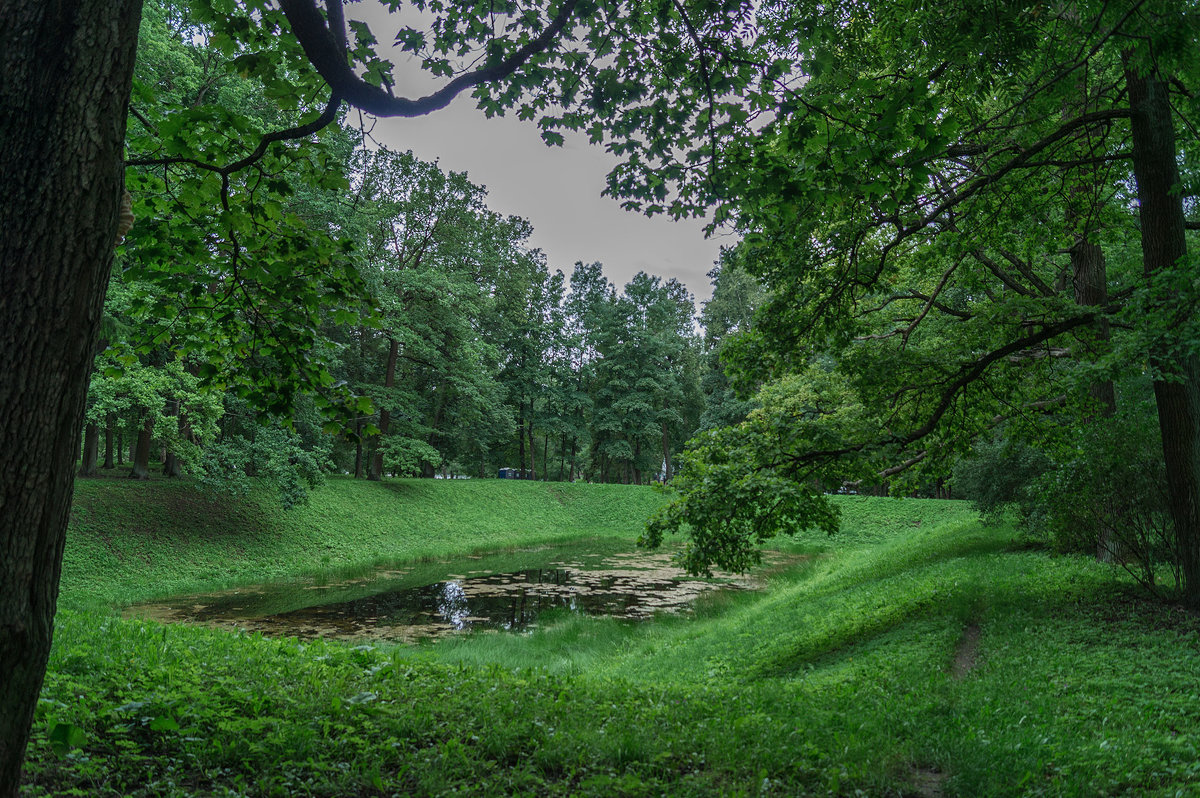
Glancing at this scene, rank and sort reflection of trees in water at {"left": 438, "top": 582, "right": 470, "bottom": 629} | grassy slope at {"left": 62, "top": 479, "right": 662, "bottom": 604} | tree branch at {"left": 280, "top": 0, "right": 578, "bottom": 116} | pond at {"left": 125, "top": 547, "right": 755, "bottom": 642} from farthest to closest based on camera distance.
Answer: grassy slope at {"left": 62, "top": 479, "right": 662, "bottom": 604}
reflection of trees in water at {"left": 438, "top": 582, "right": 470, "bottom": 629}
pond at {"left": 125, "top": 547, "right": 755, "bottom": 642}
tree branch at {"left": 280, "top": 0, "right": 578, "bottom": 116}

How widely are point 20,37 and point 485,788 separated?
396 centimetres

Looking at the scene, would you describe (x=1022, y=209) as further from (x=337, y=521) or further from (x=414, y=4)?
(x=337, y=521)

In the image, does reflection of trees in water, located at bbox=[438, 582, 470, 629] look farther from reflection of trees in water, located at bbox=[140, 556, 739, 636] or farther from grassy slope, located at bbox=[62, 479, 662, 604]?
grassy slope, located at bbox=[62, 479, 662, 604]

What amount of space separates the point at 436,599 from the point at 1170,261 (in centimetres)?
1446

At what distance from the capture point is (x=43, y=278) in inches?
85.9

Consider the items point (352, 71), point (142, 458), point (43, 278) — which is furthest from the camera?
point (142, 458)

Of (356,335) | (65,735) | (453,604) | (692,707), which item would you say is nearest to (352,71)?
(65,735)

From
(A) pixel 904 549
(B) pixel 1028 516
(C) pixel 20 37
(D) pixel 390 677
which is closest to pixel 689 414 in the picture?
(A) pixel 904 549

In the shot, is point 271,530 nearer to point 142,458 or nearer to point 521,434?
point 142,458

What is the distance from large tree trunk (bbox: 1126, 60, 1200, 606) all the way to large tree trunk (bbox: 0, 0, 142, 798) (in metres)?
8.82

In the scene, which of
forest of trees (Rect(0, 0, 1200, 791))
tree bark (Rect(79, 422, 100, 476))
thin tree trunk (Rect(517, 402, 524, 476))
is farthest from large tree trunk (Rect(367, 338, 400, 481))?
forest of trees (Rect(0, 0, 1200, 791))

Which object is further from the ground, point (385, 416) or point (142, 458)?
point (385, 416)

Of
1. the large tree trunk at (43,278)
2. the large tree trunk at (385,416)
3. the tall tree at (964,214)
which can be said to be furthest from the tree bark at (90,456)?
the large tree trunk at (43,278)

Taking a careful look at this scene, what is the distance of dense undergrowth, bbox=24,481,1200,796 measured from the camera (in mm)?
3645
